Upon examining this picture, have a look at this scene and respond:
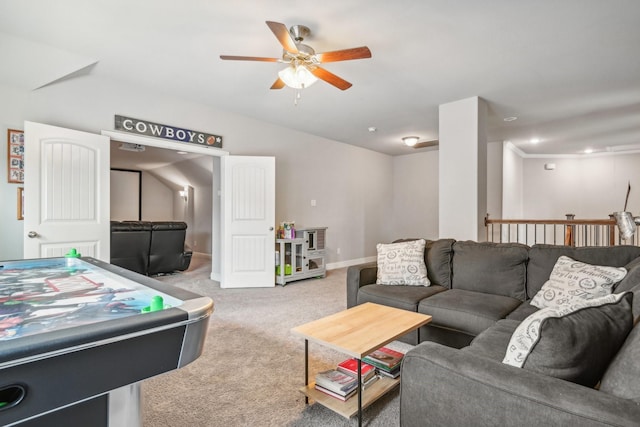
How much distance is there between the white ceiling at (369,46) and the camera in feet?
7.47

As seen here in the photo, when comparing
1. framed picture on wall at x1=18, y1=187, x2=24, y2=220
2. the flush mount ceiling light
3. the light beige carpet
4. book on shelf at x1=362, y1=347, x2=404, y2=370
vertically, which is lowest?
the light beige carpet

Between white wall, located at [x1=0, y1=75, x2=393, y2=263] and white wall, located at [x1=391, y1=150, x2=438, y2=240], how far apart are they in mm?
215

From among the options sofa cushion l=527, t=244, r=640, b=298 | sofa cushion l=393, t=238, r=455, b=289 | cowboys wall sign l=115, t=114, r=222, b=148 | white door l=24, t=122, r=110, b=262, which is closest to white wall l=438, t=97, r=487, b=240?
sofa cushion l=393, t=238, r=455, b=289

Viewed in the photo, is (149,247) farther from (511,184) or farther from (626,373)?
(511,184)

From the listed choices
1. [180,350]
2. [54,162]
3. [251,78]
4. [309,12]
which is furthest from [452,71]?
[54,162]

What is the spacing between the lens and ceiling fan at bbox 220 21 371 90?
2.33 meters

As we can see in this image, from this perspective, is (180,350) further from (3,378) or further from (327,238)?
(327,238)

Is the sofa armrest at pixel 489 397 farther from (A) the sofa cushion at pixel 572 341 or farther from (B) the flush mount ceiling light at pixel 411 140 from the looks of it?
(B) the flush mount ceiling light at pixel 411 140

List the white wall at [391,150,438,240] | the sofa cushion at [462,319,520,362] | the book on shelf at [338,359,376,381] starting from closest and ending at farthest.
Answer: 1. the sofa cushion at [462,319,520,362]
2. the book on shelf at [338,359,376,381]
3. the white wall at [391,150,438,240]

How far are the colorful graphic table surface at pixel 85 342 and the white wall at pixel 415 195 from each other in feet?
21.1

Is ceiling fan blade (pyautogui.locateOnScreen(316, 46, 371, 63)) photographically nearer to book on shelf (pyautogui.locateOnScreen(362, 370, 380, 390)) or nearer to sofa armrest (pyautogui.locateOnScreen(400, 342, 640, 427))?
sofa armrest (pyautogui.locateOnScreen(400, 342, 640, 427))

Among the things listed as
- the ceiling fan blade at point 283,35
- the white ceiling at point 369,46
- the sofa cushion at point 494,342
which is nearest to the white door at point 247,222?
the white ceiling at point 369,46

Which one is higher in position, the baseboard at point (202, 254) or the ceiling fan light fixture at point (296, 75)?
the ceiling fan light fixture at point (296, 75)

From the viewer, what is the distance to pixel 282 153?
528 cm
